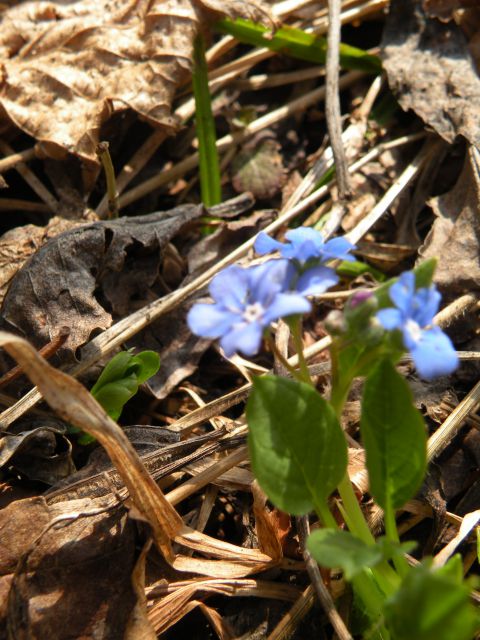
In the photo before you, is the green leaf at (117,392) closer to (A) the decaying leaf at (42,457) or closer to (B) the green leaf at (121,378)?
(B) the green leaf at (121,378)

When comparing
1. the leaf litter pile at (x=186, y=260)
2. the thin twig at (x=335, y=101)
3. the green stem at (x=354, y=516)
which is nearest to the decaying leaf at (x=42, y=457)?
the leaf litter pile at (x=186, y=260)

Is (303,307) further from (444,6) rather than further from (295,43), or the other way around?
(444,6)

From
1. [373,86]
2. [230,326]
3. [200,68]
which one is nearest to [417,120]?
[373,86]

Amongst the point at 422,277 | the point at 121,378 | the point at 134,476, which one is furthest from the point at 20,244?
the point at 422,277

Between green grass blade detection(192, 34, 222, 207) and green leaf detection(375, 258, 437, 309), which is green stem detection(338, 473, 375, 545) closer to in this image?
green leaf detection(375, 258, 437, 309)

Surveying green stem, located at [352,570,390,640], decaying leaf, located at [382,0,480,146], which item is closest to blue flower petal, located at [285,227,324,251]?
green stem, located at [352,570,390,640]

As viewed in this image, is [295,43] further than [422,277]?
Yes
